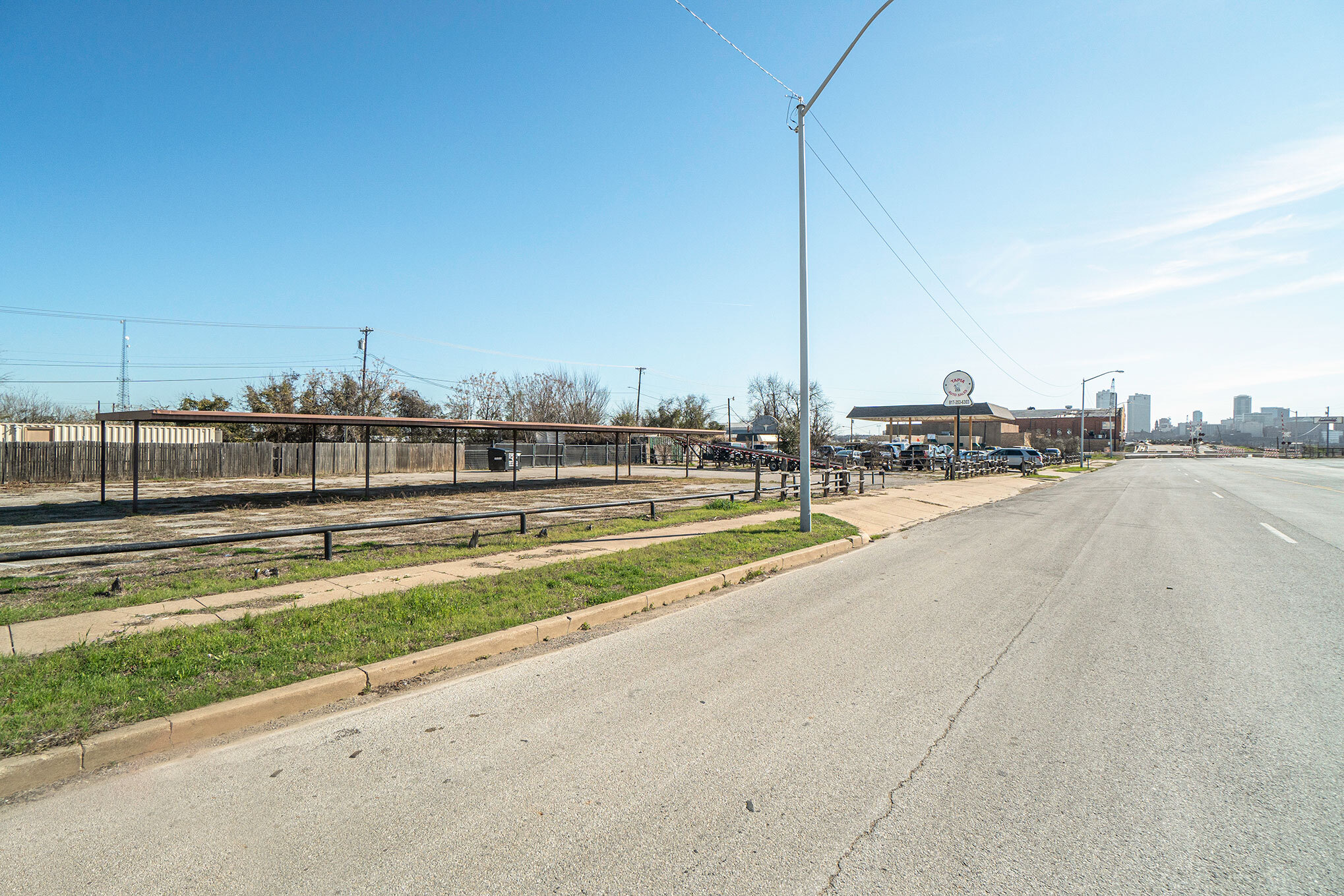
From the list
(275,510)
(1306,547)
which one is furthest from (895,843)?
(275,510)

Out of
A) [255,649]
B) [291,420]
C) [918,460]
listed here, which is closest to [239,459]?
[291,420]

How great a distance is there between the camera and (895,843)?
320 centimetres

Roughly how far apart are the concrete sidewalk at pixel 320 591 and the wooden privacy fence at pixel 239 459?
896 inches

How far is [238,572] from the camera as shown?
963cm

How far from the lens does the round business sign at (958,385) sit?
41375 mm

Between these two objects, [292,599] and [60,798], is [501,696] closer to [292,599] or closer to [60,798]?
[60,798]

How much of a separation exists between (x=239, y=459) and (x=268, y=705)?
35.9m

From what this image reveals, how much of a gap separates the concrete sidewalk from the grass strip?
272 mm

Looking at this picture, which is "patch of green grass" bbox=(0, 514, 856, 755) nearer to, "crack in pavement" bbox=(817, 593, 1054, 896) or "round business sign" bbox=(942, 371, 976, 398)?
"crack in pavement" bbox=(817, 593, 1054, 896)

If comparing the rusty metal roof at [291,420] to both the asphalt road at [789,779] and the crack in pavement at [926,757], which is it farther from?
the crack in pavement at [926,757]

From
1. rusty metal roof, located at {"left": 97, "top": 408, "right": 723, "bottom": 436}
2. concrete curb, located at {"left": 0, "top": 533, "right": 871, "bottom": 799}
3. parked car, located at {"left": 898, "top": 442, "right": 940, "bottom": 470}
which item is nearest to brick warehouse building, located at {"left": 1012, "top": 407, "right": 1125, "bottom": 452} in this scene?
parked car, located at {"left": 898, "top": 442, "right": 940, "bottom": 470}

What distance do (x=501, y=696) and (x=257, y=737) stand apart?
1.64 meters

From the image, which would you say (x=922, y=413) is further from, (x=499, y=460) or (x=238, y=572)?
(x=238, y=572)

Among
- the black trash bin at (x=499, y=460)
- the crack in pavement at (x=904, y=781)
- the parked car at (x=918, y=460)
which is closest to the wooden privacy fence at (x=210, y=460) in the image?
the black trash bin at (x=499, y=460)
